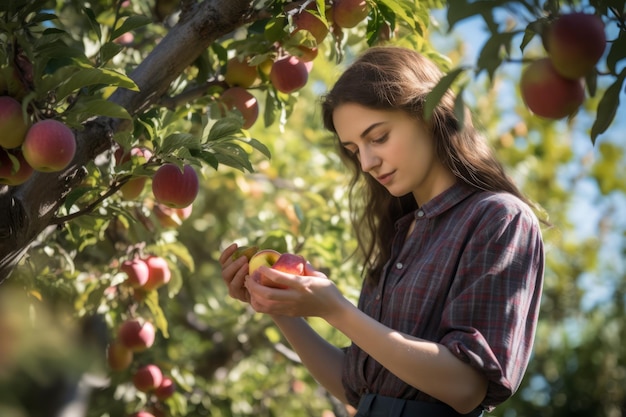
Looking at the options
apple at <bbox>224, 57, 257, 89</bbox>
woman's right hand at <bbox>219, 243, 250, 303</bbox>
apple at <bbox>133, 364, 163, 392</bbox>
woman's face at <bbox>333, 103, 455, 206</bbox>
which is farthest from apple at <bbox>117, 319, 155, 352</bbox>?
woman's face at <bbox>333, 103, 455, 206</bbox>

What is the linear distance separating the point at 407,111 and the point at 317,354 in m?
0.58

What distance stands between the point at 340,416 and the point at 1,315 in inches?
57.6

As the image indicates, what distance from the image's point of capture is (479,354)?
1.41 meters

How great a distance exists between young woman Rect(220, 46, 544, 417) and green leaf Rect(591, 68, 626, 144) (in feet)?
1.61

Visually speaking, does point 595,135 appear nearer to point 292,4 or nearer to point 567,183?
point 292,4

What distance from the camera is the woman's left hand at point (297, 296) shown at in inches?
54.6

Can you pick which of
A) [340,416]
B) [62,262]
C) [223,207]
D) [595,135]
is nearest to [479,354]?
[595,135]

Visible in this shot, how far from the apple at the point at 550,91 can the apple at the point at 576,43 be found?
0.8 inches

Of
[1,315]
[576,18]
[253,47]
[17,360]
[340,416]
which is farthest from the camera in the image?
[340,416]

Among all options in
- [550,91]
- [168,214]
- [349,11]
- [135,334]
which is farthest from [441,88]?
[135,334]

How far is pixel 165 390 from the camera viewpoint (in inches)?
94.7

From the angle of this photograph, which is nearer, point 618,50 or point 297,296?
point 618,50

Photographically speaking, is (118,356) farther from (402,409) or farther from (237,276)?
(402,409)

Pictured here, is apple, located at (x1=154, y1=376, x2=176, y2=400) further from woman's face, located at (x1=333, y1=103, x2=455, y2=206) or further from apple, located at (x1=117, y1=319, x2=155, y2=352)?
woman's face, located at (x1=333, y1=103, x2=455, y2=206)
